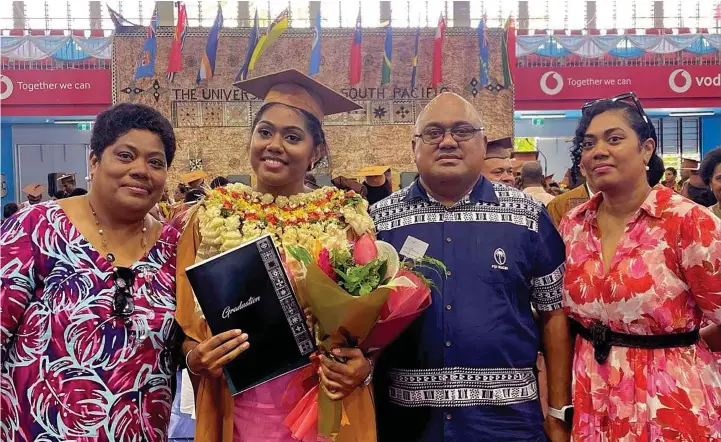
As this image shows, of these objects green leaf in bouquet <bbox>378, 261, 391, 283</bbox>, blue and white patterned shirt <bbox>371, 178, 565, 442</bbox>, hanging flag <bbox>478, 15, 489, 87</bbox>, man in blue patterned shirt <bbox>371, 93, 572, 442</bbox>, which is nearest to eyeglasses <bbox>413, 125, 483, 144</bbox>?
man in blue patterned shirt <bbox>371, 93, 572, 442</bbox>

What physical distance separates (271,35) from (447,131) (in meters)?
10.3

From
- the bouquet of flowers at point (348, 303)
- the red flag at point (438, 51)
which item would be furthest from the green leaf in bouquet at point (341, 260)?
the red flag at point (438, 51)

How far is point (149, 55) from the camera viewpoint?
472 inches

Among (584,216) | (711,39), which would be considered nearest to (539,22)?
(711,39)

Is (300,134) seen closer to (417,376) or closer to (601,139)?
(417,376)

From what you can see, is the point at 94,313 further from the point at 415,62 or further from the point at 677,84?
the point at 677,84

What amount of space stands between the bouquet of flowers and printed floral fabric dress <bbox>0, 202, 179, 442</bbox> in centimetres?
44

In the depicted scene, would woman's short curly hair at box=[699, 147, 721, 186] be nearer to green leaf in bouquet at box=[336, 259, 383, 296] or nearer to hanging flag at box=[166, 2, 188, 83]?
green leaf in bouquet at box=[336, 259, 383, 296]

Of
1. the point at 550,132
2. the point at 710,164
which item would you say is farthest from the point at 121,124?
the point at 550,132

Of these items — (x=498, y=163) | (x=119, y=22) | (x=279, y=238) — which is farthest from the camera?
(x=119, y=22)

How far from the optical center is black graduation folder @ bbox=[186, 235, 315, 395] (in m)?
1.74

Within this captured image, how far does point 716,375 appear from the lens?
2.14 meters

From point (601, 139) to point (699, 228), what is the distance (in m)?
0.43

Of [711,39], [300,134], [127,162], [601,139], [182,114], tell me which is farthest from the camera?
[711,39]
